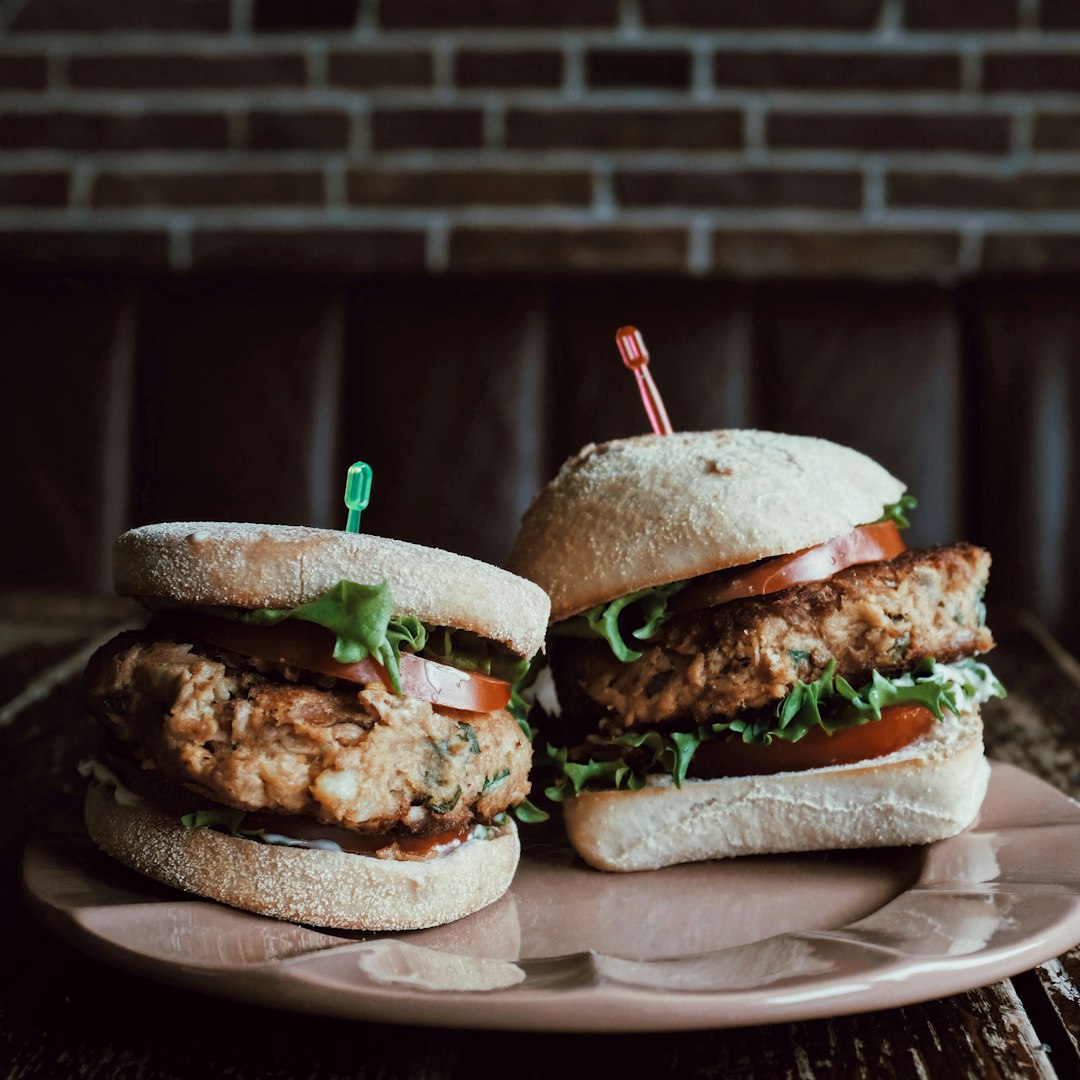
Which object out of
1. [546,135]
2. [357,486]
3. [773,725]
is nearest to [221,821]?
[357,486]


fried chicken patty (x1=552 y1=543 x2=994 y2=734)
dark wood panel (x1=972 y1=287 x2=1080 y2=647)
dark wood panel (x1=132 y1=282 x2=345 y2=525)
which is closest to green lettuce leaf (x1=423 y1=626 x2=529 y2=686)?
fried chicken patty (x1=552 y1=543 x2=994 y2=734)

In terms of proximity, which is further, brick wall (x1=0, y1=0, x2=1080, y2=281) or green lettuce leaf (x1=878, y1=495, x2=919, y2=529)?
brick wall (x1=0, y1=0, x2=1080, y2=281)

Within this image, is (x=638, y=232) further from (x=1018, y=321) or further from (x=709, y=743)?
(x=709, y=743)

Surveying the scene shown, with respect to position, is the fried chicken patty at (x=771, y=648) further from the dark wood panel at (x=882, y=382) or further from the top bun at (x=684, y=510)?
the dark wood panel at (x=882, y=382)

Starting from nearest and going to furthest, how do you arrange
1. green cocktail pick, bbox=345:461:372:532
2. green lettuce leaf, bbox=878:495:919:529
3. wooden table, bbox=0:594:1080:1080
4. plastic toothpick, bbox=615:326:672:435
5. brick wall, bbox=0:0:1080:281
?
wooden table, bbox=0:594:1080:1080 → green cocktail pick, bbox=345:461:372:532 → green lettuce leaf, bbox=878:495:919:529 → plastic toothpick, bbox=615:326:672:435 → brick wall, bbox=0:0:1080:281

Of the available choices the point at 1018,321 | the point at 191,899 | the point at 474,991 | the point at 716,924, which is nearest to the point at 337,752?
the point at 191,899

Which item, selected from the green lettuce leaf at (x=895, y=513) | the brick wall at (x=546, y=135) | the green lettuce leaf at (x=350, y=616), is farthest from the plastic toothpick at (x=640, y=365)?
the brick wall at (x=546, y=135)

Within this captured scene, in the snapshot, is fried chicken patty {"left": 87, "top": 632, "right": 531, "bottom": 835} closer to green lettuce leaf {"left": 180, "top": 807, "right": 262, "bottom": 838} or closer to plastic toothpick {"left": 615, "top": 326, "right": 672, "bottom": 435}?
green lettuce leaf {"left": 180, "top": 807, "right": 262, "bottom": 838}
